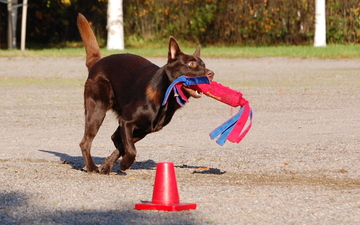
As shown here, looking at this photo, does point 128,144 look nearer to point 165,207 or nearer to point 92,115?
point 92,115

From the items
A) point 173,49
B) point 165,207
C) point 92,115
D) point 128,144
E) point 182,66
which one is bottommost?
point 165,207

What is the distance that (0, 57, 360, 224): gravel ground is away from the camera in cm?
602

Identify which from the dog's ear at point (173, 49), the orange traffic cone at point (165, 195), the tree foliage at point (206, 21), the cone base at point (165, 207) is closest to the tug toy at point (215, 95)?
the dog's ear at point (173, 49)

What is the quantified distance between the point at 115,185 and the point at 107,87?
5.48 ft

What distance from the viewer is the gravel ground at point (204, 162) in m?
6.02

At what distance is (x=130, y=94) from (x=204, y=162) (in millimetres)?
1313

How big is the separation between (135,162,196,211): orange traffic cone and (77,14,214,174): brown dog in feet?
6.00

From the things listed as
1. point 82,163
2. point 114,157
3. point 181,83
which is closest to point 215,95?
point 181,83

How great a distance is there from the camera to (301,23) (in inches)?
1156

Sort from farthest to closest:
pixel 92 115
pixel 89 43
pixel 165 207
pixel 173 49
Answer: pixel 89 43 < pixel 92 115 < pixel 173 49 < pixel 165 207

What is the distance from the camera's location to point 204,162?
29.5 ft

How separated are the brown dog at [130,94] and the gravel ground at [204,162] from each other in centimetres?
36

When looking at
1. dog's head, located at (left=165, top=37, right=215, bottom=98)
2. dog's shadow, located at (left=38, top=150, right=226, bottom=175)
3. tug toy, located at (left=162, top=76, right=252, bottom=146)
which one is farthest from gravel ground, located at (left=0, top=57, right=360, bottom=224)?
dog's head, located at (left=165, top=37, right=215, bottom=98)

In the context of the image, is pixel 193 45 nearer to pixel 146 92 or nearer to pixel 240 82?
pixel 240 82
